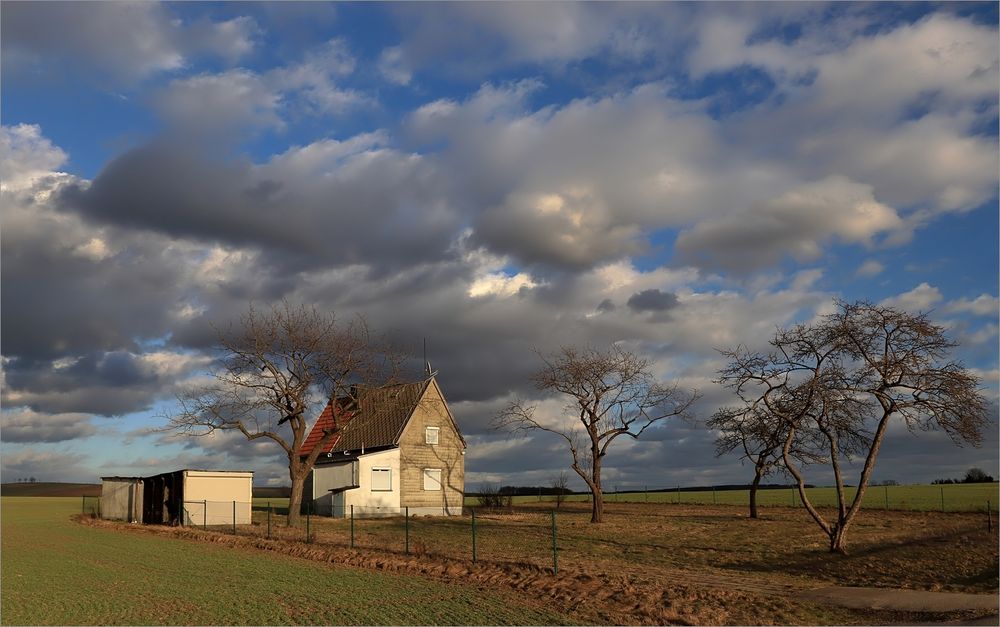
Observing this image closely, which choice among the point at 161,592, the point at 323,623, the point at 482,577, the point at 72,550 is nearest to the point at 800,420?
the point at 482,577

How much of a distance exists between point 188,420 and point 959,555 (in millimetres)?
32525

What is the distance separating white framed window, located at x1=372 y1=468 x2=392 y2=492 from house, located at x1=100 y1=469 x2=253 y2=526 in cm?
701

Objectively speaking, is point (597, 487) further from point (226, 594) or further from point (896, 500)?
point (896, 500)

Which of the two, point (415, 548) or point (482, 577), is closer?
point (482, 577)

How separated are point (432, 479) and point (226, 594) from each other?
1272 inches

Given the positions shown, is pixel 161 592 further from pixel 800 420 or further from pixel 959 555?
pixel 959 555

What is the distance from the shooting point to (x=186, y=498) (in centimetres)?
4269

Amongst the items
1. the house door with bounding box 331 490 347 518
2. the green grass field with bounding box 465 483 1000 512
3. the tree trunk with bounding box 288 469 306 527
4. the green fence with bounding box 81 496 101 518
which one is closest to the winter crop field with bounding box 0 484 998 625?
the tree trunk with bounding box 288 469 306 527

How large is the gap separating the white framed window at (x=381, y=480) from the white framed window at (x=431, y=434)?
11.1 ft

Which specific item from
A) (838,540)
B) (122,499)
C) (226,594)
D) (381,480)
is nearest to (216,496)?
(122,499)

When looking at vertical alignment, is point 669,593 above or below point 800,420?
below

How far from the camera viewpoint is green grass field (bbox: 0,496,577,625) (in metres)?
15.9

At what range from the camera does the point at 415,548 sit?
26.4 metres

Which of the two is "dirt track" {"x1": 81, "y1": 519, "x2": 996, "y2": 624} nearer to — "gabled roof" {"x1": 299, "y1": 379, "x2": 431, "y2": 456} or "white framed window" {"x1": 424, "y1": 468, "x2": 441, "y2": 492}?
"gabled roof" {"x1": 299, "y1": 379, "x2": 431, "y2": 456}
